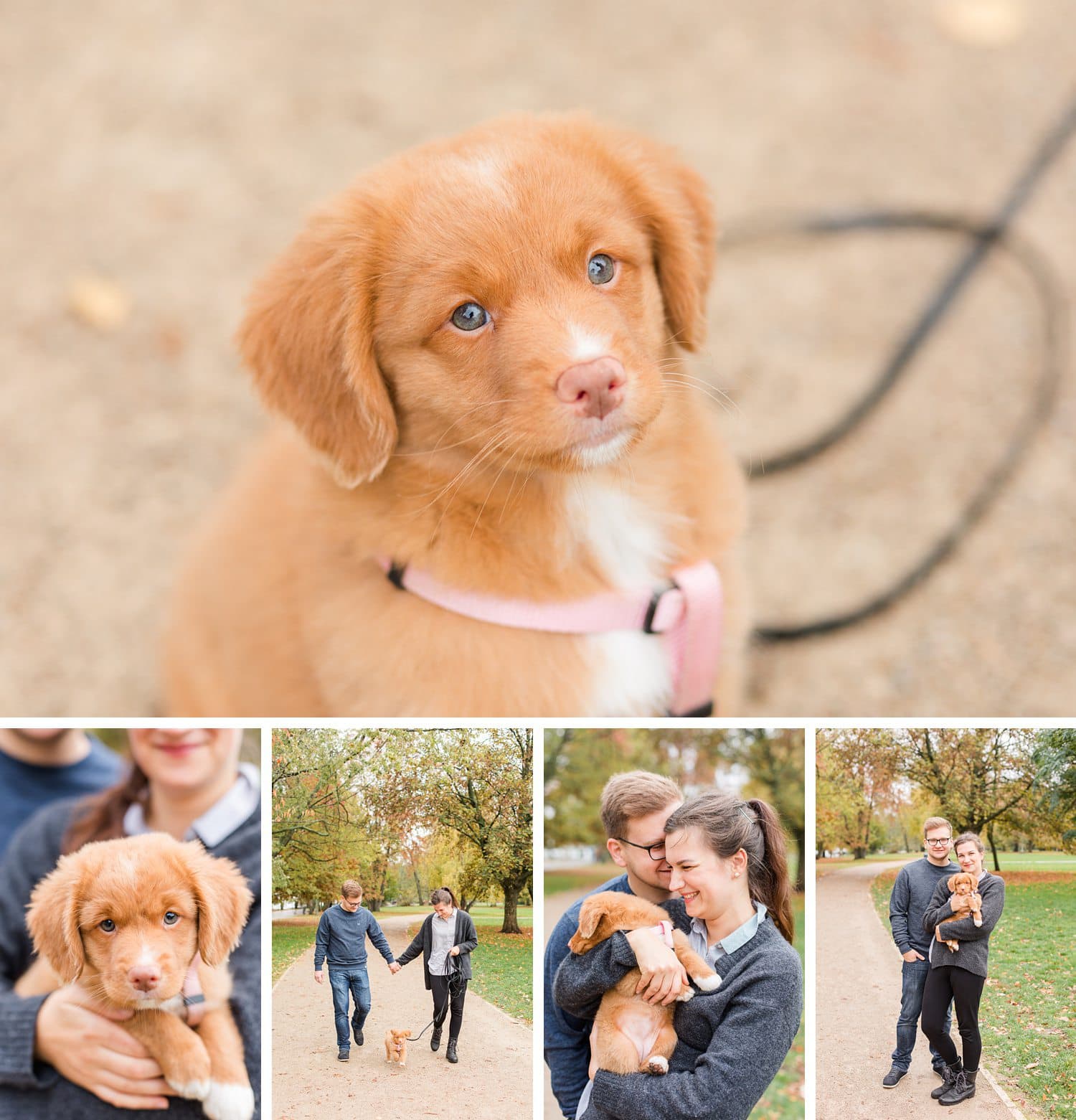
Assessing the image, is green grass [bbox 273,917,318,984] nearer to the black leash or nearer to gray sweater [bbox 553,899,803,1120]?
gray sweater [bbox 553,899,803,1120]

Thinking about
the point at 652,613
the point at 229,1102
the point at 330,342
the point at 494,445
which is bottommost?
the point at 229,1102

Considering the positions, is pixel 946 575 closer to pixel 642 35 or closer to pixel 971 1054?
pixel 971 1054

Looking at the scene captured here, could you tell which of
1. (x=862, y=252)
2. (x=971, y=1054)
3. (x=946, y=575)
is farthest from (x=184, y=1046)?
(x=862, y=252)

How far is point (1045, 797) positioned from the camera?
1922 millimetres

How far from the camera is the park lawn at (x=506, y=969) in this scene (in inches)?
75.0

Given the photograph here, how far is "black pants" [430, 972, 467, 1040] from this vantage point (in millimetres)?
1906

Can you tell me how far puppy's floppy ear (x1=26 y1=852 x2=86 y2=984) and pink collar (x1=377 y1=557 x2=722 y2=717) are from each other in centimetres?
83

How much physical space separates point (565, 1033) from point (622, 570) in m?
0.93

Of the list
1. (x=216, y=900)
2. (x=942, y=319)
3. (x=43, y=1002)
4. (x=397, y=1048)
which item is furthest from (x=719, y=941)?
(x=942, y=319)

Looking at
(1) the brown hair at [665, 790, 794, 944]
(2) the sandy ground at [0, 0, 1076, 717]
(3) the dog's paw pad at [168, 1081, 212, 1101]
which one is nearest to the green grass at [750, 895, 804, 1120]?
(1) the brown hair at [665, 790, 794, 944]

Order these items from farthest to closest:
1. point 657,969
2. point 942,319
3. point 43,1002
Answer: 1. point 942,319
2. point 43,1002
3. point 657,969

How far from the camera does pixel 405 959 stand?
191 centimetres

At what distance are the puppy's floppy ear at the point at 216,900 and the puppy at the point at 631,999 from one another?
61 cm

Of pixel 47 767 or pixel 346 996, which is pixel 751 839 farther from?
pixel 47 767
